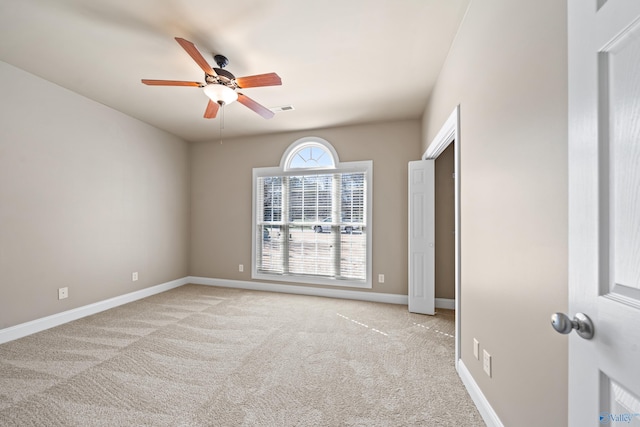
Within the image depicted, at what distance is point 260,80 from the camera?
7.20ft

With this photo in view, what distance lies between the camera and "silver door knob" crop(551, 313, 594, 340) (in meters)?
0.66

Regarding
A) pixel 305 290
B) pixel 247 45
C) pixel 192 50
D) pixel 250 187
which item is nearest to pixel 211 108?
pixel 247 45

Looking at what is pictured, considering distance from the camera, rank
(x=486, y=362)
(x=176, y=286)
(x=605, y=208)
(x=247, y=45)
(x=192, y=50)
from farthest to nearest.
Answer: (x=176, y=286) → (x=247, y=45) → (x=192, y=50) → (x=486, y=362) → (x=605, y=208)

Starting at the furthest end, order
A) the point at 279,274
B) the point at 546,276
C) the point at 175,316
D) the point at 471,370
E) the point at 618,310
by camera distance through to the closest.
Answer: the point at 279,274, the point at 175,316, the point at 471,370, the point at 546,276, the point at 618,310

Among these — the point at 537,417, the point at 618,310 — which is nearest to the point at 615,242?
the point at 618,310

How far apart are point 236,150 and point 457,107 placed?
3766mm

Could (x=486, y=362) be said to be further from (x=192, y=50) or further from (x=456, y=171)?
(x=192, y=50)

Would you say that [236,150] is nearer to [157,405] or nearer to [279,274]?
[279,274]

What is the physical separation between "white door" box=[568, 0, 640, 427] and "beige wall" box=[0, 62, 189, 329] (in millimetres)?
4224

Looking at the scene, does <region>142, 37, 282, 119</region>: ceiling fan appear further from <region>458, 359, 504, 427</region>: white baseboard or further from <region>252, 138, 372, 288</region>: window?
<region>458, 359, 504, 427</region>: white baseboard

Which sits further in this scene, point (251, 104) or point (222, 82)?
point (251, 104)

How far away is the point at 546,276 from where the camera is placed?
105 cm

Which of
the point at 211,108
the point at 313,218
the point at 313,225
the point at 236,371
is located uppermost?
the point at 211,108

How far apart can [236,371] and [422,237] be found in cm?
262
